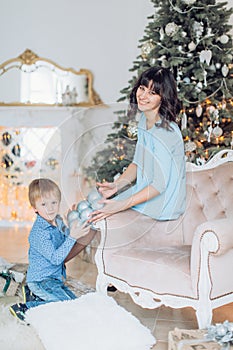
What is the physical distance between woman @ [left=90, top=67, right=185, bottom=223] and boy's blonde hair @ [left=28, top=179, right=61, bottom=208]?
25 centimetres

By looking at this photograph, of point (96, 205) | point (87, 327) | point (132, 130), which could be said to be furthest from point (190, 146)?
point (87, 327)

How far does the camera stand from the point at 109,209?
2439 mm

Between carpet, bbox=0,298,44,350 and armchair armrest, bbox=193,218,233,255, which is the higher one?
armchair armrest, bbox=193,218,233,255

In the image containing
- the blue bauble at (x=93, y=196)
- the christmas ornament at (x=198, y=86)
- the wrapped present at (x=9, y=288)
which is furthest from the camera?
the christmas ornament at (x=198, y=86)

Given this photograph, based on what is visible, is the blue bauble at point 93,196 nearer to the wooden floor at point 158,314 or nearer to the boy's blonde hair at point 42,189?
the boy's blonde hair at point 42,189

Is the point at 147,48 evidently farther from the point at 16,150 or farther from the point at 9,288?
the point at 16,150

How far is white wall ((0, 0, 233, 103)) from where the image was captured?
220 inches

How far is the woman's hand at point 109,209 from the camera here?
7.81ft

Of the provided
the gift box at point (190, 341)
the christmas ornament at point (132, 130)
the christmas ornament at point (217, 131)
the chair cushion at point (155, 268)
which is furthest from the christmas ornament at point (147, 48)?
the gift box at point (190, 341)

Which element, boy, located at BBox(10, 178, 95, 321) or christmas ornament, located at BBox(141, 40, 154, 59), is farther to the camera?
christmas ornament, located at BBox(141, 40, 154, 59)

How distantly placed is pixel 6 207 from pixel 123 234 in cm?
358

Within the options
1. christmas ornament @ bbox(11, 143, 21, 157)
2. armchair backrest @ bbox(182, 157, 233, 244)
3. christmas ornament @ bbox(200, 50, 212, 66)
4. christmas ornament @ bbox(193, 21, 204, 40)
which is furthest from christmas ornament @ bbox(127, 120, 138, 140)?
christmas ornament @ bbox(11, 143, 21, 157)

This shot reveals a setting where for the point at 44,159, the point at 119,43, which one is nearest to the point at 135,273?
the point at 44,159

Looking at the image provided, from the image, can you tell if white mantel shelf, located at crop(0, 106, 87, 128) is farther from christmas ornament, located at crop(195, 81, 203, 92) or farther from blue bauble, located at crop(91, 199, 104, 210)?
blue bauble, located at crop(91, 199, 104, 210)
